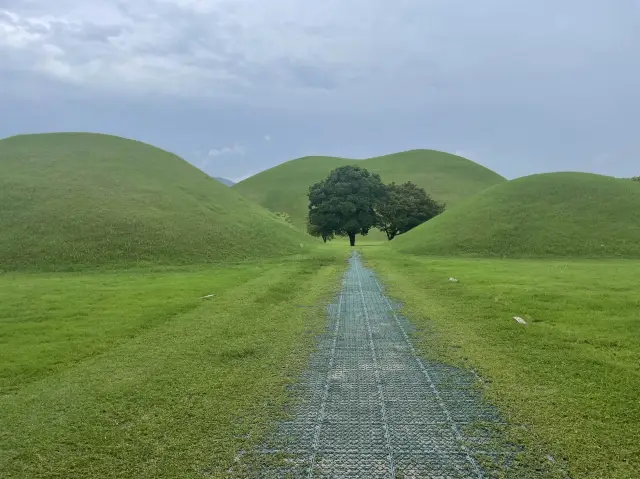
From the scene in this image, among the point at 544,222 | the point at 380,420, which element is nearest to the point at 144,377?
the point at 380,420

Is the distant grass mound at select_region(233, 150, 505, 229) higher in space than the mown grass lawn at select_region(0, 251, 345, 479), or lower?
higher

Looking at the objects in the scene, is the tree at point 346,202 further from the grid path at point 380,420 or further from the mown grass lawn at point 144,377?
the grid path at point 380,420

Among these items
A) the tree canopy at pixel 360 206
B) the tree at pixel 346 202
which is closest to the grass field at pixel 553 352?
the tree at pixel 346 202

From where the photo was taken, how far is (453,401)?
8.85m

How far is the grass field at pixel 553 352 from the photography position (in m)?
7.20

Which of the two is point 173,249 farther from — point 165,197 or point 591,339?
point 591,339

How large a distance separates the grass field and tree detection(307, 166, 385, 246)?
50.0 m

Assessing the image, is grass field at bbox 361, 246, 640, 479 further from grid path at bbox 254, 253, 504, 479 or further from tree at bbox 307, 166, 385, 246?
A: tree at bbox 307, 166, 385, 246

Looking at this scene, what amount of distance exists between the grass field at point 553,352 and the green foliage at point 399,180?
116 meters

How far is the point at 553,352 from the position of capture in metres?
12.1

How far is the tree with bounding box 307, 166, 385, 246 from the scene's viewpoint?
249ft

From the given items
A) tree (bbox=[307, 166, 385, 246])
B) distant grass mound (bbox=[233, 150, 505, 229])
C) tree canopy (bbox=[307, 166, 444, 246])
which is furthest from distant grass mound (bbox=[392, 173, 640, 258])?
distant grass mound (bbox=[233, 150, 505, 229])

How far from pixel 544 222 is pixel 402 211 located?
104 feet

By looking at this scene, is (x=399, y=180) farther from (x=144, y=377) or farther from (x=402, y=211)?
(x=144, y=377)
